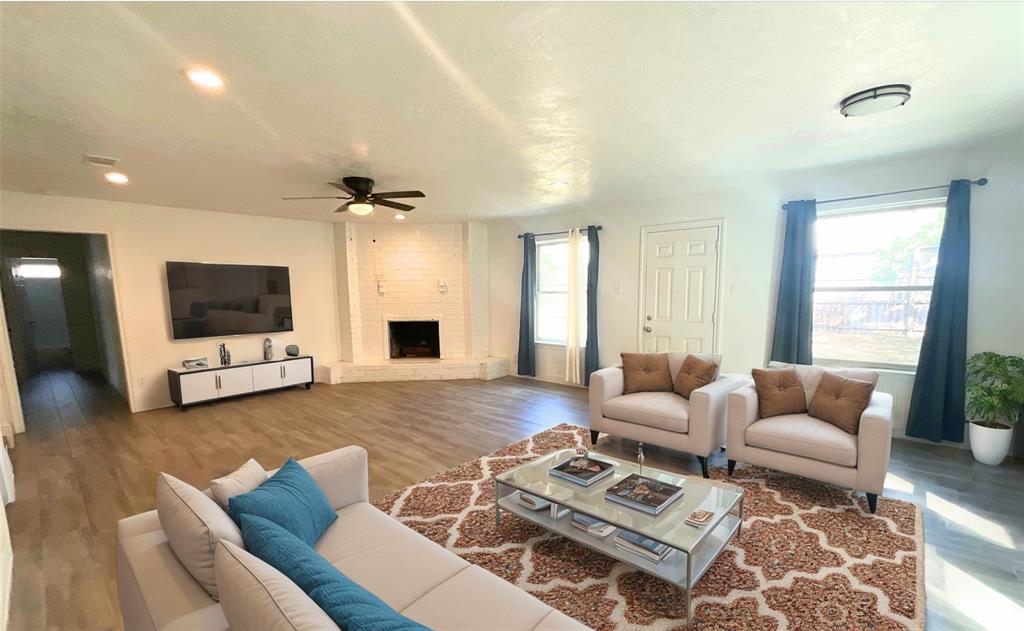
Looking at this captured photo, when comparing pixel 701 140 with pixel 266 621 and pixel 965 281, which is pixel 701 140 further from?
pixel 266 621

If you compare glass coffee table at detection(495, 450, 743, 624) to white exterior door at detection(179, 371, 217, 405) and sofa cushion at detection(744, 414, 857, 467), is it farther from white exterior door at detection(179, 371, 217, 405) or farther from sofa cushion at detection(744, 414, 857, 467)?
white exterior door at detection(179, 371, 217, 405)

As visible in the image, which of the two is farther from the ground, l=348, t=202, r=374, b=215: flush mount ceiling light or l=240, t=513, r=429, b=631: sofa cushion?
l=348, t=202, r=374, b=215: flush mount ceiling light

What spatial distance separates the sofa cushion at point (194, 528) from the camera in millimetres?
1154

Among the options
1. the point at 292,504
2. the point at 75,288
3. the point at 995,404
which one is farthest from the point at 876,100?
the point at 75,288

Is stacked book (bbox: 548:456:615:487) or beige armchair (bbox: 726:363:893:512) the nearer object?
stacked book (bbox: 548:456:615:487)

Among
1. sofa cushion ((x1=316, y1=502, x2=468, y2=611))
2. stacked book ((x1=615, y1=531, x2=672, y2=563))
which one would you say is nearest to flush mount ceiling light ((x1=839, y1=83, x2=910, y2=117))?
stacked book ((x1=615, y1=531, x2=672, y2=563))

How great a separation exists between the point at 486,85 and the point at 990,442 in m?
4.44

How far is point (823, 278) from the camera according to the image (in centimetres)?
402

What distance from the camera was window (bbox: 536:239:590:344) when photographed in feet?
20.0

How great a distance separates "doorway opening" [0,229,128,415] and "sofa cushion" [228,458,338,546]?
19.5 feet

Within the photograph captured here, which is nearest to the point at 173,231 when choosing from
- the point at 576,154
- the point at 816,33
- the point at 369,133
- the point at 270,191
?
the point at 270,191

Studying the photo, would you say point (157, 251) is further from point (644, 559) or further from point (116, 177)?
point (644, 559)

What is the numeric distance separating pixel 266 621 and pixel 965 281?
16.2ft

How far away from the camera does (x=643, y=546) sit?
190 centimetres
